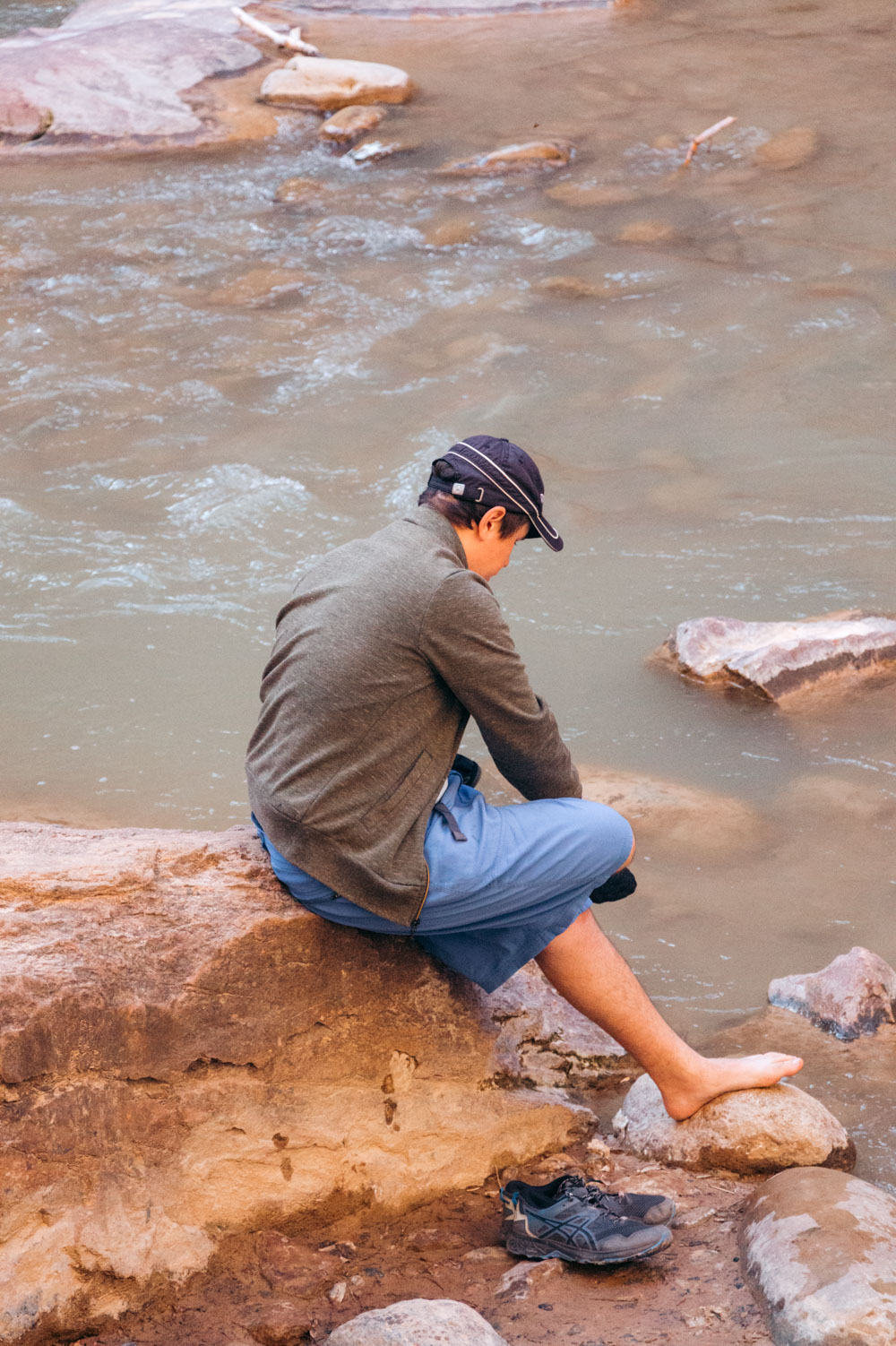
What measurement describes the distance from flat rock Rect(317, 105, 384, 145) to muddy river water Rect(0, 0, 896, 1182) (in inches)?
11.9

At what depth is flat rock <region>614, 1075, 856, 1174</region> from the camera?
273 centimetres

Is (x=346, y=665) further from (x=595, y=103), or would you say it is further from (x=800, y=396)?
(x=595, y=103)

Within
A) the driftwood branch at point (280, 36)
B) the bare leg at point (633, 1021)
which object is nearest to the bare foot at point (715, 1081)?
the bare leg at point (633, 1021)

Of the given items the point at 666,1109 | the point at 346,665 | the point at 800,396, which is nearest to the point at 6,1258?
the point at 346,665

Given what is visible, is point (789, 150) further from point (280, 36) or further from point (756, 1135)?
point (756, 1135)

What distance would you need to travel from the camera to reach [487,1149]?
283 cm

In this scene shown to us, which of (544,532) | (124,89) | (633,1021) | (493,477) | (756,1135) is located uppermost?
(493,477)

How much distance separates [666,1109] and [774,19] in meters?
14.2

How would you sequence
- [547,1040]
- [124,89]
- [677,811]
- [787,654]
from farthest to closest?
[124,89] < [787,654] < [677,811] < [547,1040]

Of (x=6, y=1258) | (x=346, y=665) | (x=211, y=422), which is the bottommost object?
(x=211, y=422)

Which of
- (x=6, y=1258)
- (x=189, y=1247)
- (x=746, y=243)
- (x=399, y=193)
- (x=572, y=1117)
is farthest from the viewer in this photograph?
(x=399, y=193)

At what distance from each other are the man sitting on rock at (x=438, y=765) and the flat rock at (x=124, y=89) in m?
10.7

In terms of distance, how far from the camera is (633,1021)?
2621mm

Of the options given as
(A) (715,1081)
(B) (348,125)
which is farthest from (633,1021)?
(B) (348,125)
